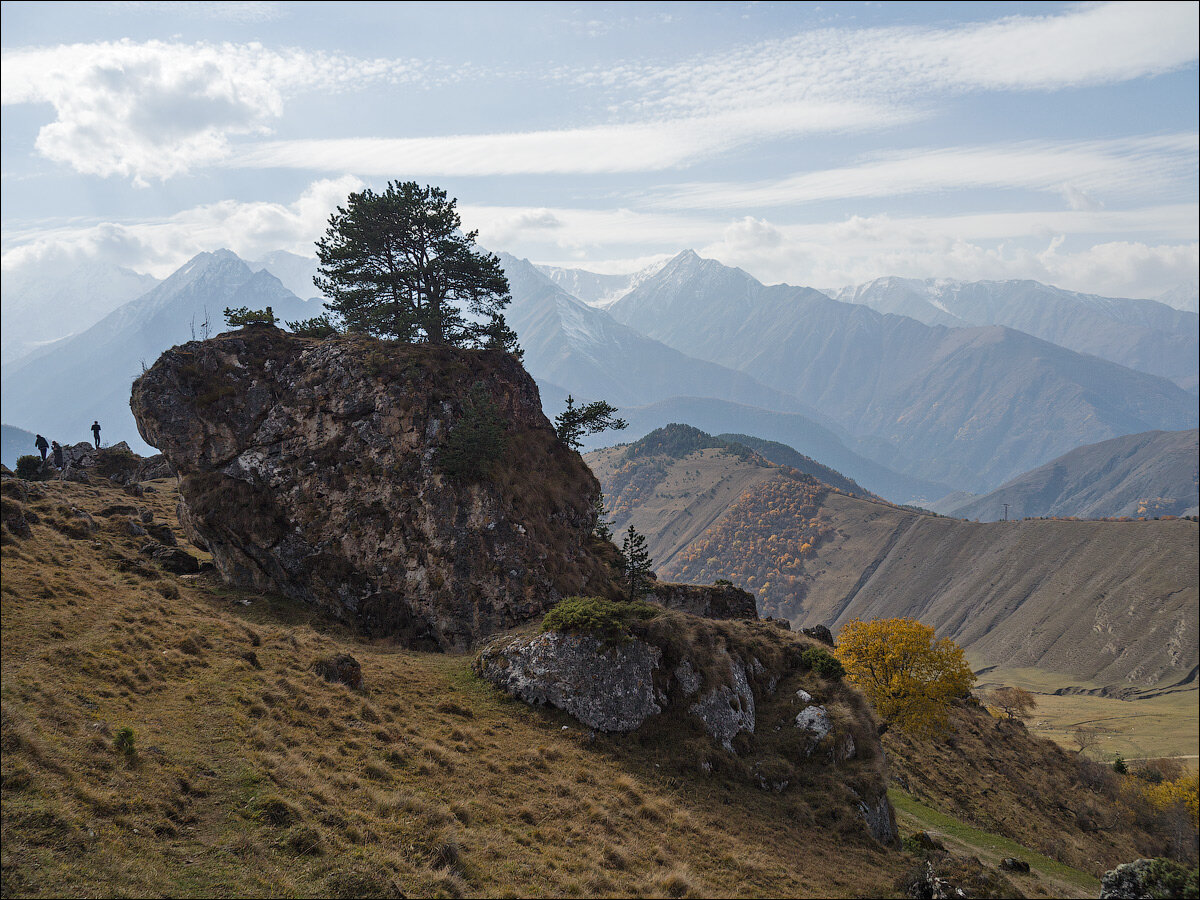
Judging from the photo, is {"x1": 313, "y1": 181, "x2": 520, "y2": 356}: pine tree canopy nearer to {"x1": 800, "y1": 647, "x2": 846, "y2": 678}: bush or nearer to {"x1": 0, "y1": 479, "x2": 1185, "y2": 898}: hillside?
{"x1": 0, "y1": 479, "x2": 1185, "y2": 898}: hillside

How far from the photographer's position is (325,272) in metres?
55.8

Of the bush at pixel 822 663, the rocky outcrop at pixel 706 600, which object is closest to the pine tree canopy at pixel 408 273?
the rocky outcrop at pixel 706 600

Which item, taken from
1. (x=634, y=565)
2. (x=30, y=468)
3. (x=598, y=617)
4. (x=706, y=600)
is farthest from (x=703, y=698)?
(x=30, y=468)

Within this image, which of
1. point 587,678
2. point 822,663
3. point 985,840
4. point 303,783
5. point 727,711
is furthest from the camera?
point 985,840

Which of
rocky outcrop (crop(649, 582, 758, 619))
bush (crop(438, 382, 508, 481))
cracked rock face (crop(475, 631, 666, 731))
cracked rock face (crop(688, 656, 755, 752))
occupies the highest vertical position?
bush (crop(438, 382, 508, 481))

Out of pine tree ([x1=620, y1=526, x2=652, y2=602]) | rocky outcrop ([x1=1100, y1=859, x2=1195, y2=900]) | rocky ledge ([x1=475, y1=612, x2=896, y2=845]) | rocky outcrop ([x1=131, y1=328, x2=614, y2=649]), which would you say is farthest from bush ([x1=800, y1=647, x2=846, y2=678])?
rocky outcrop ([x1=131, y1=328, x2=614, y2=649])

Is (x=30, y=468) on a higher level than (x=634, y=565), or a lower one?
higher

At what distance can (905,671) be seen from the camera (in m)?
56.5

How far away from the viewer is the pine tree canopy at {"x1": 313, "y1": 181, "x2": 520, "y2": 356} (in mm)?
53438

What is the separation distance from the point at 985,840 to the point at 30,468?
77.3m

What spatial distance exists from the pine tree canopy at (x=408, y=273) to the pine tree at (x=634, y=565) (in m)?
22.6

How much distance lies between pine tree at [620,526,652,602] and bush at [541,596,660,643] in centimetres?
1228

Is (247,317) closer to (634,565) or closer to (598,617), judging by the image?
(634,565)

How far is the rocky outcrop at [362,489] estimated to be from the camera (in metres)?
41.9
